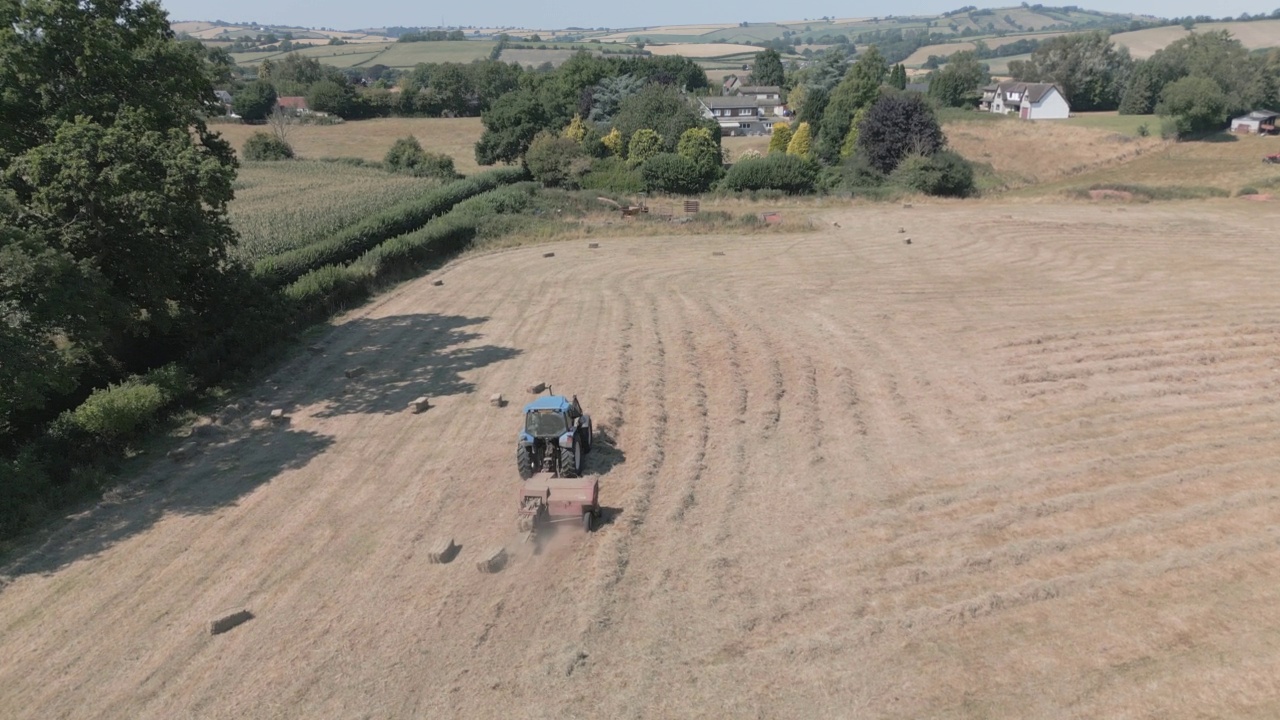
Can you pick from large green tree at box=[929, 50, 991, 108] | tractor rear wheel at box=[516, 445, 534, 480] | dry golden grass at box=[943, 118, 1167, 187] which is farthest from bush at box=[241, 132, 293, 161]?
large green tree at box=[929, 50, 991, 108]

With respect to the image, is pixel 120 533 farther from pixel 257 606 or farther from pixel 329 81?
pixel 329 81

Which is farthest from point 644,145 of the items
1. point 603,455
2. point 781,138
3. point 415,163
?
point 603,455

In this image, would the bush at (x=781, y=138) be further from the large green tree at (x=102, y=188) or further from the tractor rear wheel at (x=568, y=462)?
the tractor rear wheel at (x=568, y=462)

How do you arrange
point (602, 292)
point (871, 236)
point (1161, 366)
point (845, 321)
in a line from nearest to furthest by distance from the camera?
point (1161, 366)
point (845, 321)
point (602, 292)
point (871, 236)

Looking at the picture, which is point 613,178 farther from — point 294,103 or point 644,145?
point 294,103

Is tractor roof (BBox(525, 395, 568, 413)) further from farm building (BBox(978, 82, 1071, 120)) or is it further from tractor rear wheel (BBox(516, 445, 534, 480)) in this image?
farm building (BBox(978, 82, 1071, 120))

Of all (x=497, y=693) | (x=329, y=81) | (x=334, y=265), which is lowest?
(x=497, y=693)

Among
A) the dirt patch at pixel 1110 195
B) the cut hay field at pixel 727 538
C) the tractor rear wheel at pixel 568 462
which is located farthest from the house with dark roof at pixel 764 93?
the tractor rear wheel at pixel 568 462

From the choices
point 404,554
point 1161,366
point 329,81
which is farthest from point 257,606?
point 329,81
